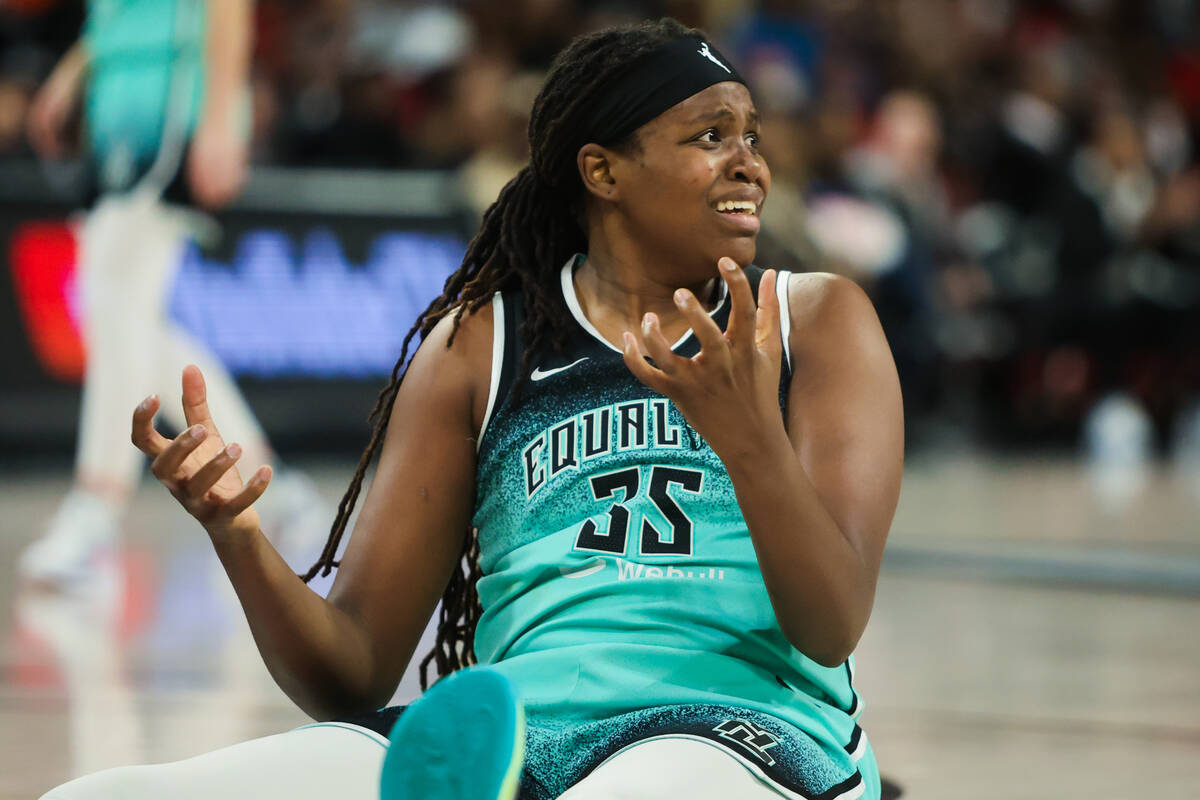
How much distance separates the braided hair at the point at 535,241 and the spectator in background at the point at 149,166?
311cm

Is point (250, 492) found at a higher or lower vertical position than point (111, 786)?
higher

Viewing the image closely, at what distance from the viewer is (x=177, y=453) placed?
5.83 ft

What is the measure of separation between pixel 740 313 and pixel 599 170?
477 mm

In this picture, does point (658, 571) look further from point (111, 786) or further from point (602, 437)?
point (111, 786)

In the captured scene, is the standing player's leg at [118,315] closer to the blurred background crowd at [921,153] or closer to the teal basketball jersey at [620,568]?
the blurred background crowd at [921,153]

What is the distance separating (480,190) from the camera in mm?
7949

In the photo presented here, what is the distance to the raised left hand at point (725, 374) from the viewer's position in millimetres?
1700

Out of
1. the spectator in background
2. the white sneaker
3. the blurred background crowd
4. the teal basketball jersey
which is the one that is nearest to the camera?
the teal basketball jersey

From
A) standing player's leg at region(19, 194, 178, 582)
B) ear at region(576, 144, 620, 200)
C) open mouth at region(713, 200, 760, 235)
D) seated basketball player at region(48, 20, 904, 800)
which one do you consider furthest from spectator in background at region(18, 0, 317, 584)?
open mouth at region(713, 200, 760, 235)

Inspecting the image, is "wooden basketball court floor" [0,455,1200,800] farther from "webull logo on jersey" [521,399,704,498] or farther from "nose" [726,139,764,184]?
"nose" [726,139,764,184]

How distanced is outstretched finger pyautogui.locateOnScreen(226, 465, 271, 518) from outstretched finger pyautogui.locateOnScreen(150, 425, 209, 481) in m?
0.06

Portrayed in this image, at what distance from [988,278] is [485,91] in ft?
10.7

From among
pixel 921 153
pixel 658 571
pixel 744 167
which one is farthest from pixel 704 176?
pixel 921 153

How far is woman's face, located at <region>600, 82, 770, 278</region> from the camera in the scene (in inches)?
79.4
